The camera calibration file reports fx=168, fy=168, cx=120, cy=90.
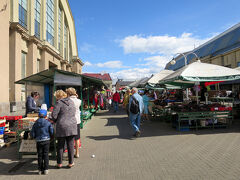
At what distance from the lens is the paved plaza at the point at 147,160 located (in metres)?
3.40

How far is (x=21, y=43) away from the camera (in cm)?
1251

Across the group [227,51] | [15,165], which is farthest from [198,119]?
[227,51]

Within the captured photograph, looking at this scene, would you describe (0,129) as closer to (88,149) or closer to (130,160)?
(88,149)

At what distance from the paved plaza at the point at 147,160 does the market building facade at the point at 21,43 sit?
232 inches

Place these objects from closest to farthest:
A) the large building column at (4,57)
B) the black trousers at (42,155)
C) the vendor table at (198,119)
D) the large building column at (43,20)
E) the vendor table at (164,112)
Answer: the black trousers at (42,155) → the vendor table at (198,119) → the vendor table at (164,112) → the large building column at (4,57) → the large building column at (43,20)

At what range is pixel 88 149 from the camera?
5.03 metres

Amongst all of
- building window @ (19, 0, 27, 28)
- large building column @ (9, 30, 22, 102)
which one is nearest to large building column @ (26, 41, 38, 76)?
building window @ (19, 0, 27, 28)

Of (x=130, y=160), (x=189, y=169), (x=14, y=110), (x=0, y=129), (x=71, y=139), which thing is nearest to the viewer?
(x=189, y=169)

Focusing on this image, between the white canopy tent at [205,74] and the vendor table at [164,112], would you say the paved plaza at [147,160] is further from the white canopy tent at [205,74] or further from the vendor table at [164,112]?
the vendor table at [164,112]

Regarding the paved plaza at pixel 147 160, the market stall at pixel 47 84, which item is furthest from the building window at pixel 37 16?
the paved plaza at pixel 147 160

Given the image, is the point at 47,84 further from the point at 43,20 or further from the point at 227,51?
the point at 227,51

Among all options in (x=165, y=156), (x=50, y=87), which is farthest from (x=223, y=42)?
(x=165, y=156)

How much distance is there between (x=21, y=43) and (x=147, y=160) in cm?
1271

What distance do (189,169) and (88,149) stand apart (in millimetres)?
2828
